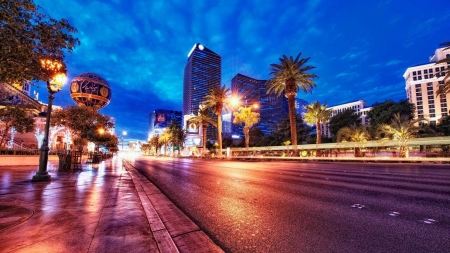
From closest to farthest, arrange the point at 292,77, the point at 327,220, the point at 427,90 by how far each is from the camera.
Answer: the point at 327,220, the point at 292,77, the point at 427,90

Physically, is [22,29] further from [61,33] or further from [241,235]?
[241,235]

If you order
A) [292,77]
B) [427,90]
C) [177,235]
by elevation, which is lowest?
[177,235]

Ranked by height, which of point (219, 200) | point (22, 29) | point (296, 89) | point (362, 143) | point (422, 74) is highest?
point (422, 74)

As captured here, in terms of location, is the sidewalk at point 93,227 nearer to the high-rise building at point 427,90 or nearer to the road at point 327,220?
the road at point 327,220

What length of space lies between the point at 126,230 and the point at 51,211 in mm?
2203

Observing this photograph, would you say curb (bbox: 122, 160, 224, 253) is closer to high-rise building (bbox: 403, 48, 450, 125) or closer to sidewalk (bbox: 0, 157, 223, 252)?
sidewalk (bbox: 0, 157, 223, 252)

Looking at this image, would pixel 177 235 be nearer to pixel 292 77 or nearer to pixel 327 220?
pixel 327 220

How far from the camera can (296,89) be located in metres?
37.2

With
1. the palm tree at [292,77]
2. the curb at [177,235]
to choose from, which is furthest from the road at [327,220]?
the palm tree at [292,77]

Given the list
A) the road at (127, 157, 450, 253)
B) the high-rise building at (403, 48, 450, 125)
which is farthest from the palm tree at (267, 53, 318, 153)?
the high-rise building at (403, 48, 450, 125)

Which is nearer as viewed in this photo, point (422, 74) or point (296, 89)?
point (296, 89)

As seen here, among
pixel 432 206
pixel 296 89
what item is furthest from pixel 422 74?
pixel 432 206

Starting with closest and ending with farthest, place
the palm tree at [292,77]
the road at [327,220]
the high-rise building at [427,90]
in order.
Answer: the road at [327,220] < the palm tree at [292,77] < the high-rise building at [427,90]

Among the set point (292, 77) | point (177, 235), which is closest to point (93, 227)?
point (177, 235)
